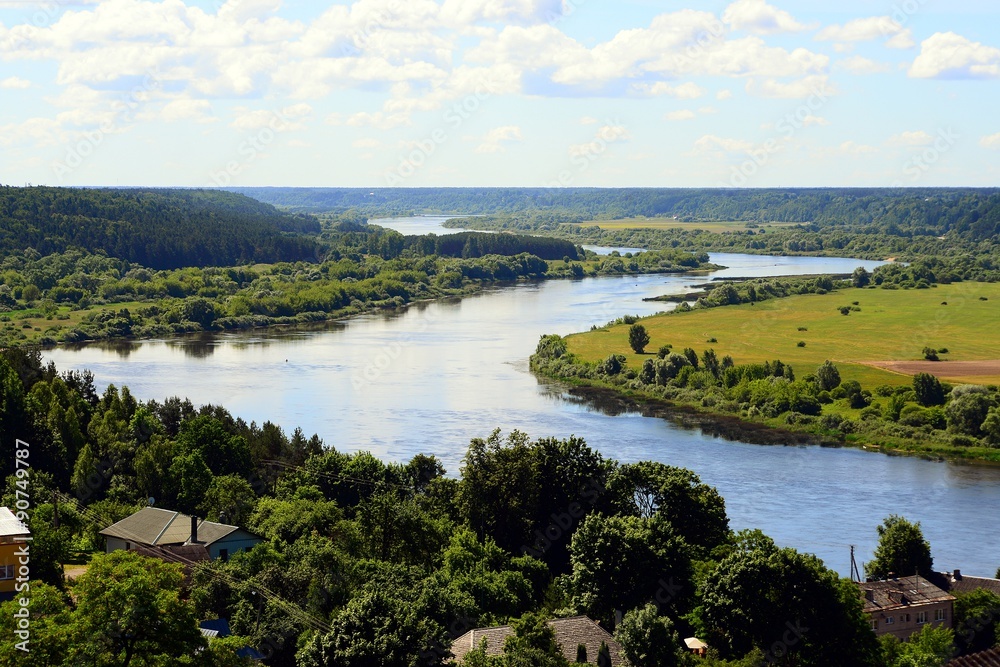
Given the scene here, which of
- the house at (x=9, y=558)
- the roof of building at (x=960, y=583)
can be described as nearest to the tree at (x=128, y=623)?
the house at (x=9, y=558)

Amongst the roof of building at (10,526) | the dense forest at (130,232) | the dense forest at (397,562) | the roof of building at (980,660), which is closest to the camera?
the dense forest at (397,562)

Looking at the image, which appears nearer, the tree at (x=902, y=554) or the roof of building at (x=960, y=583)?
the roof of building at (x=960, y=583)

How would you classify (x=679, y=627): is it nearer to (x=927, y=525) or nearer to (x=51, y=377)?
(x=927, y=525)

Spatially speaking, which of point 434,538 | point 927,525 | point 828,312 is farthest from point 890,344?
point 434,538

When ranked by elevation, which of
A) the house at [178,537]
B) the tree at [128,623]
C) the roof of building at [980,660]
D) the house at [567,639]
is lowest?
the house at [178,537]

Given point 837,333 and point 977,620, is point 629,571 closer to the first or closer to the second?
point 977,620

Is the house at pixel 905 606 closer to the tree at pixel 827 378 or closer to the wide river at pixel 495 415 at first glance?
the wide river at pixel 495 415

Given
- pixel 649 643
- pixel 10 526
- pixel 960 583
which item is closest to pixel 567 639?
pixel 649 643

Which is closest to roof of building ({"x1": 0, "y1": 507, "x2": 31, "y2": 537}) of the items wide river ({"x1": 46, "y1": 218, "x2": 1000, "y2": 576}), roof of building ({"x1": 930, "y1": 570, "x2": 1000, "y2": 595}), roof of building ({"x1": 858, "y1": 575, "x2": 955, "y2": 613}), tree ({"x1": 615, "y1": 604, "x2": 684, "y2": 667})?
tree ({"x1": 615, "y1": 604, "x2": 684, "y2": 667})
